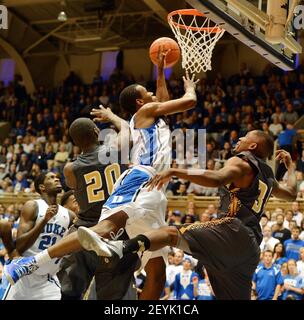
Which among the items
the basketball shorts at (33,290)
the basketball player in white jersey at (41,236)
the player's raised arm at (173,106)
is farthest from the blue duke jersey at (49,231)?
the player's raised arm at (173,106)

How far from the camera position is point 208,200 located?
14703 millimetres

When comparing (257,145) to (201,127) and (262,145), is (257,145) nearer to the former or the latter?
(262,145)

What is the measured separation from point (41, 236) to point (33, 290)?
54 centimetres

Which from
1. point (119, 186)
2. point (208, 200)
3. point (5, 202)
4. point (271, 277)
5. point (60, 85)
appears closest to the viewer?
point (119, 186)

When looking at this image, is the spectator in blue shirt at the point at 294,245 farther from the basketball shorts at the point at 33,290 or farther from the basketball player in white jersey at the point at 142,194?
the basketball player in white jersey at the point at 142,194

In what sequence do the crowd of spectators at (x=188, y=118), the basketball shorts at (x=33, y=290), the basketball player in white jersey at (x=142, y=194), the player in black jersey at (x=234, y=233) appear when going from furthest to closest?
the crowd of spectators at (x=188, y=118)
the basketball shorts at (x=33, y=290)
the basketball player in white jersey at (x=142, y=194)
the player in black jersey at (x=234, y=233)

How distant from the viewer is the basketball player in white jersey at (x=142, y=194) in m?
5.79

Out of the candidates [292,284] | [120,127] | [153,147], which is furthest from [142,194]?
[292,284]

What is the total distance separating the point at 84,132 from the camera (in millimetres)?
6688

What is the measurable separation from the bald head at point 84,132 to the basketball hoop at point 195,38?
4.26 feet

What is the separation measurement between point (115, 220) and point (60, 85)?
67.0ft

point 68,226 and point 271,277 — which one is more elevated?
point 68,226
